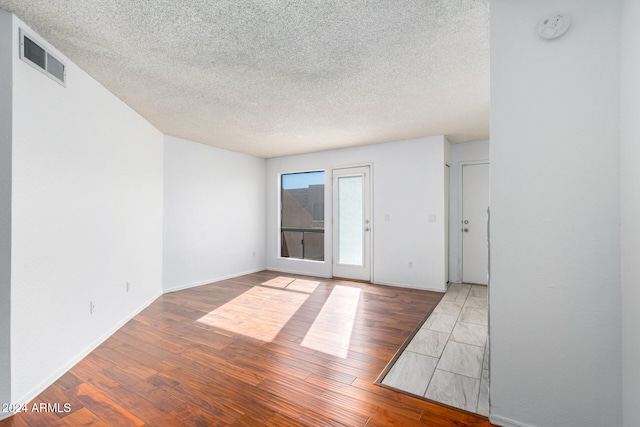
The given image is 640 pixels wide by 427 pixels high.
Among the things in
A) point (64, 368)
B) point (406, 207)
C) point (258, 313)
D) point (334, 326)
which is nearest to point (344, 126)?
point (406, 207)

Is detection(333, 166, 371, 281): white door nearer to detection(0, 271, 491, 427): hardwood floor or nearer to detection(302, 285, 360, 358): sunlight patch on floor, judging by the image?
detection(302, 285, 360, 358): sunlight patch on floor

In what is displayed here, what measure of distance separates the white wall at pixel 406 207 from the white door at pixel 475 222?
77cm

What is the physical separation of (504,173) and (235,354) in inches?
96.3

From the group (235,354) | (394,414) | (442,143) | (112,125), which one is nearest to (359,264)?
(442,143)

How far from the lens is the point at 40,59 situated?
2.05 metres

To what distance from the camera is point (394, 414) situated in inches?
70.5

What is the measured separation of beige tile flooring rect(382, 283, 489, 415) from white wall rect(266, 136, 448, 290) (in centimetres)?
119

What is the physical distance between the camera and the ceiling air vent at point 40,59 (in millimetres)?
1922

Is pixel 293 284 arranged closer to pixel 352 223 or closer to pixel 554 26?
pixel 352 223

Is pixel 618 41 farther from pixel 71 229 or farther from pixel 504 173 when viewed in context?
pixel 71 229

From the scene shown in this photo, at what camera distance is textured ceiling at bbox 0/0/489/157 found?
180cm

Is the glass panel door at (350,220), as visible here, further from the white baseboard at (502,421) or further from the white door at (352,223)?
the white baseboard at (502,421)

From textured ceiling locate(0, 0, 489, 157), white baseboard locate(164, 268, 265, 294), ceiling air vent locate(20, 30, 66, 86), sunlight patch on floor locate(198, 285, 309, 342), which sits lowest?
sunlight patch on floor locate(198, 285, 309, 342)

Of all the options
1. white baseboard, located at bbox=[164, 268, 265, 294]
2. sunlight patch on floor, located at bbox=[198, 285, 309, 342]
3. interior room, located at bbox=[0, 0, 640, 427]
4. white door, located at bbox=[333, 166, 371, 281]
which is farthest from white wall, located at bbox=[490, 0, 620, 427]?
white baseboard, located at bbox=[164, 268, 265, 294]
